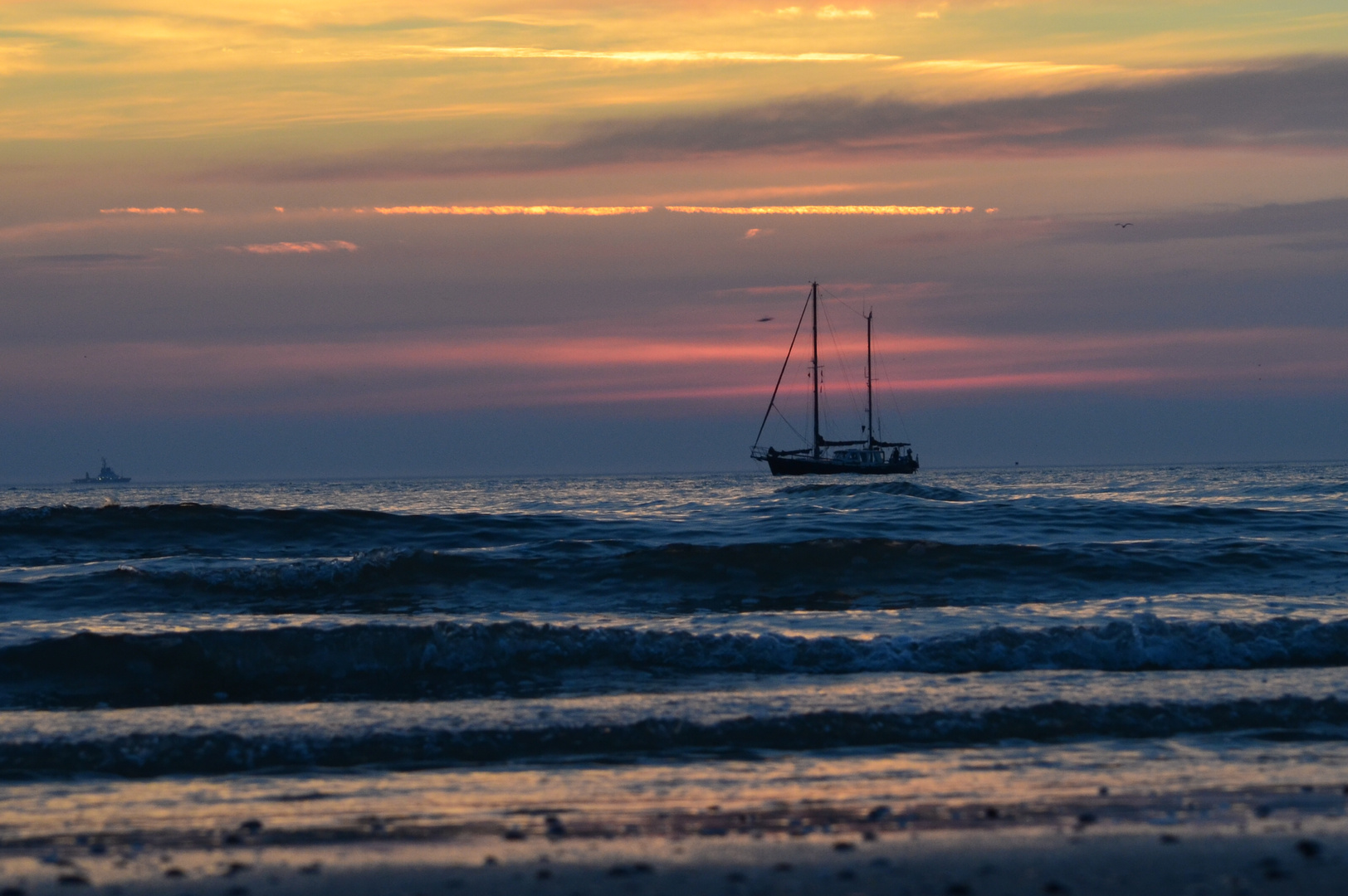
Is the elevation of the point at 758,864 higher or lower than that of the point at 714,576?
higher

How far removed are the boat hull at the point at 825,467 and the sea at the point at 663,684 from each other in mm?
85732

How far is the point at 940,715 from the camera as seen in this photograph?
870 cm

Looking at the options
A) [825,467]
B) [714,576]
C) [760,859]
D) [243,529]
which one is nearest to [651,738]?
[760,859]

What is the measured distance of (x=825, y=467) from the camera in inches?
4296

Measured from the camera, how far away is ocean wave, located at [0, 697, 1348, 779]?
795 centimetres

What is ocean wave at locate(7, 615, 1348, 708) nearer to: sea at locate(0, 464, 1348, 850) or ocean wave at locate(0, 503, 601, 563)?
sea at locate(0, 464, 1348, 850)

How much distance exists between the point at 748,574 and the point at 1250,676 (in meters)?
8.96

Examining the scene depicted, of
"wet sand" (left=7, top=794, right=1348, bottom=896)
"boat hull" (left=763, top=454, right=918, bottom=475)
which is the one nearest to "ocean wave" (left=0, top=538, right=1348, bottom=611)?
"wet sand" (left=7, top=794, right=1348, bottom=896)

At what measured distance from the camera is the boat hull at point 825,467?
108 m

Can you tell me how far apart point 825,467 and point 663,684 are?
99.6 meters

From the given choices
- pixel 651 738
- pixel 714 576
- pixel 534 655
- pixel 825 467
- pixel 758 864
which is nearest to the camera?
pixel 758 864

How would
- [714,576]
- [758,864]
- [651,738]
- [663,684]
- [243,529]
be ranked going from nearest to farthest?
[758,864] < [651,738] < [663,684] < [714,576] < [243,529]

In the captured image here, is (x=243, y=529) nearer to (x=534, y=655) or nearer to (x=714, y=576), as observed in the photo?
(x=714, y=576)

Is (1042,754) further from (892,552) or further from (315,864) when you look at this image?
(892,552)
